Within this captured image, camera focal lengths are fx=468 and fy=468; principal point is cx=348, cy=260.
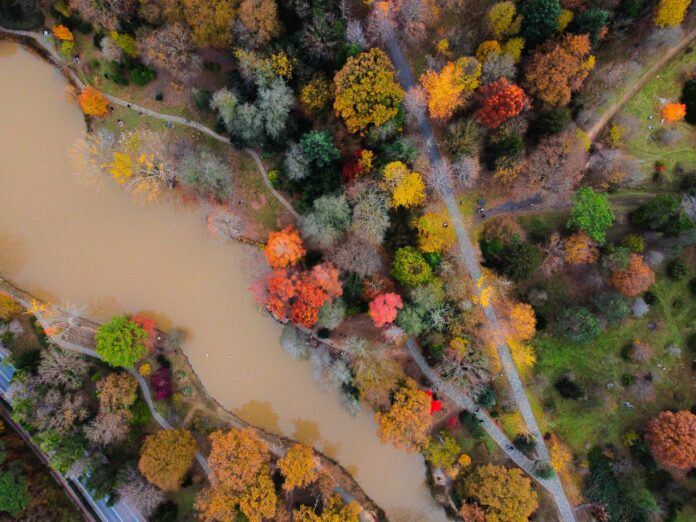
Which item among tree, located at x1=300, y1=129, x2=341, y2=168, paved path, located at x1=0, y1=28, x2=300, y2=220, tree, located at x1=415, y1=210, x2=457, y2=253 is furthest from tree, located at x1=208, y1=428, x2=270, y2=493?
tree, located at x1=300, y1=129, x2=341, y2=168

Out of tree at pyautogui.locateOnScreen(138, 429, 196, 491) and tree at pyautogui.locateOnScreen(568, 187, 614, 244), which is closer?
tree at pyautogui.locateOnScreen(568, 187, 614, 244)

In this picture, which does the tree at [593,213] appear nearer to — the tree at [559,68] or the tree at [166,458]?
the tree at [559,68]

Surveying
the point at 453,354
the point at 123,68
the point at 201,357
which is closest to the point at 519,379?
the point at 453,354

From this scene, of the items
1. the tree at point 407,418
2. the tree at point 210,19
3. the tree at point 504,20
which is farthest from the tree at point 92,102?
the tree at point 407,418

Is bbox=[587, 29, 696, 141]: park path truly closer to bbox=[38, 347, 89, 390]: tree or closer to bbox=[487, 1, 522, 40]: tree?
bbox=[487, 1, 522, 40]: tree

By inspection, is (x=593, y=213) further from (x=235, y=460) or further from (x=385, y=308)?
(x=235, y=460)

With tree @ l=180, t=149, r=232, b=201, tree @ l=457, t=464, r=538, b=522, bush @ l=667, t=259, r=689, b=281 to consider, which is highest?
bush @ l=667, t=259, r=689, b=281

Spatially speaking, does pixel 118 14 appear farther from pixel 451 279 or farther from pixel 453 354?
pixel 453 354

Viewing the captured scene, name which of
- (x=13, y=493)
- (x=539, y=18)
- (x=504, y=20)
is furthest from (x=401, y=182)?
(x=13, y=493)
